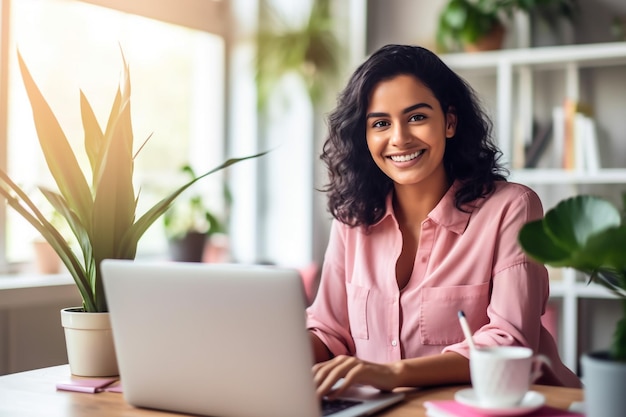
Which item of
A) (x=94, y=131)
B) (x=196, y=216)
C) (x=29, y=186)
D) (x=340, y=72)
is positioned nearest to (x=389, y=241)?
(x=94, y=131)

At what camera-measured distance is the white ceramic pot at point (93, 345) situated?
5.35 feet

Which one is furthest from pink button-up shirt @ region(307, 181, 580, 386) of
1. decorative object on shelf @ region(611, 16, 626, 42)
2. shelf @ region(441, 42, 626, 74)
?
decorative object on shelf @ region(611, 16, 626, 42)

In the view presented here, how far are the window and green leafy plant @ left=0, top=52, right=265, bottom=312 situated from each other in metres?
1.60

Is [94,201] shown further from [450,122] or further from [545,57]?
[545,57]

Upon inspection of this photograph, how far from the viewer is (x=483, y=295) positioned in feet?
6.06

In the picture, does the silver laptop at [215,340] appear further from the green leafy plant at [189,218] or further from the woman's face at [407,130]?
the green leafy plant at [189,218]

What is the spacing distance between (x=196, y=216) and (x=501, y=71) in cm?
156

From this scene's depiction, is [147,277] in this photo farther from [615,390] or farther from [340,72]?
[340,72]

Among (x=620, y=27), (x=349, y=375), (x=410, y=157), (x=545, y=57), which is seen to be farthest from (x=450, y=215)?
(x=620, y=27)

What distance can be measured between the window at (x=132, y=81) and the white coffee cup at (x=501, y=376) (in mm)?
2369

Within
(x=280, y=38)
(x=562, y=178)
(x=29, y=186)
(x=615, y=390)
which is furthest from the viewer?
(x=280, y=38)

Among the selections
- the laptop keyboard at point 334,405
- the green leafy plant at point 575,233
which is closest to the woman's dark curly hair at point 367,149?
the laptop keyboard at point 334,405

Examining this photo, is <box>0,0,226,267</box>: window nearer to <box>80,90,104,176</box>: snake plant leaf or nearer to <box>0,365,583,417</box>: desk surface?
<box>80,90,104,176</box>: snake plant leaf

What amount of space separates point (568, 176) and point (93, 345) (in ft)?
8.22
